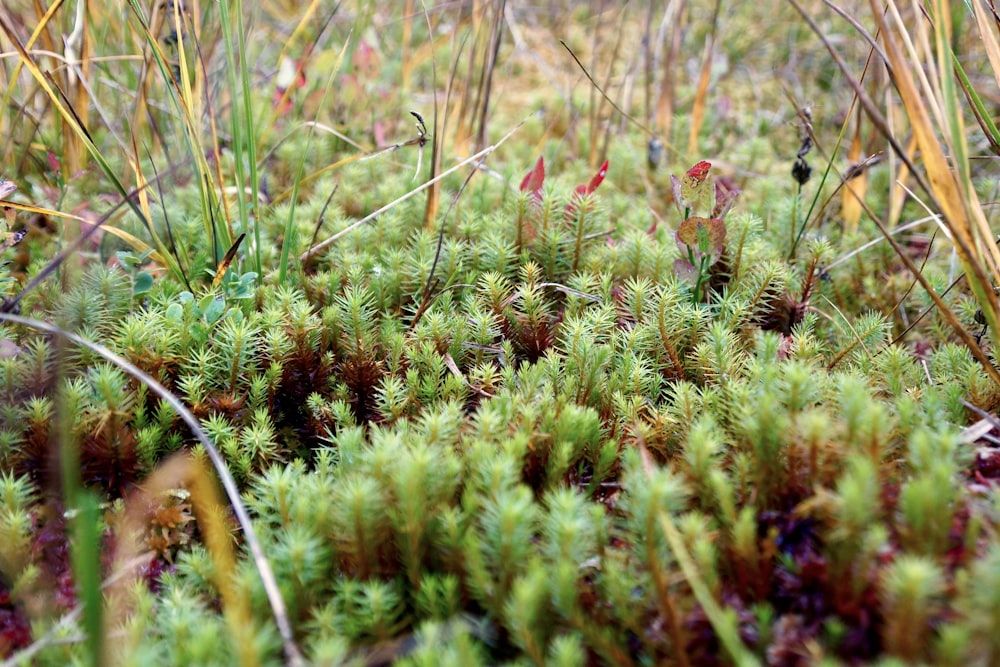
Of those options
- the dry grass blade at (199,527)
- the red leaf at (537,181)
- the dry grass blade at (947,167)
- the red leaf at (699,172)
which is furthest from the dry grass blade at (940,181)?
the dry grass blade at (199,527)

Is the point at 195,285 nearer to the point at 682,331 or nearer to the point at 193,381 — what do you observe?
the point at 193,381

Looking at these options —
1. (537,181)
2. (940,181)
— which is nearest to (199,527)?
(537,181)

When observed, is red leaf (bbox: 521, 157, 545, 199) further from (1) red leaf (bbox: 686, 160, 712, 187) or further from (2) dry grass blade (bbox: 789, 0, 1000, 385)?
(2) dry grass blade (bbox: 789, 0, 1000, 385)

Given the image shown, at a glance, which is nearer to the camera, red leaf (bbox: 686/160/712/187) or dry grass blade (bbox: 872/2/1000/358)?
dry grass blade (bbox: 872/2/1000/358)

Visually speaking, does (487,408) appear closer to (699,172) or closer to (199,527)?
(199,527)

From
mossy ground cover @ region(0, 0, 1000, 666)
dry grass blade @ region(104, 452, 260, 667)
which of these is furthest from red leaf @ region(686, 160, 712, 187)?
dry grass blade @ region(104, 452, 260, 667)

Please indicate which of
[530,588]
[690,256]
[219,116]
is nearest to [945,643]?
[530,588]

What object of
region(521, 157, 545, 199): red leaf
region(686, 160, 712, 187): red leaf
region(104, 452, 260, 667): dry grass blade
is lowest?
region(104, 452, 260, 667): dry grass blade

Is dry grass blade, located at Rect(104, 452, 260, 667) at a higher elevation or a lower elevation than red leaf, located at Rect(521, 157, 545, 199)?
lower

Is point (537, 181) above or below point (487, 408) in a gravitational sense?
above
